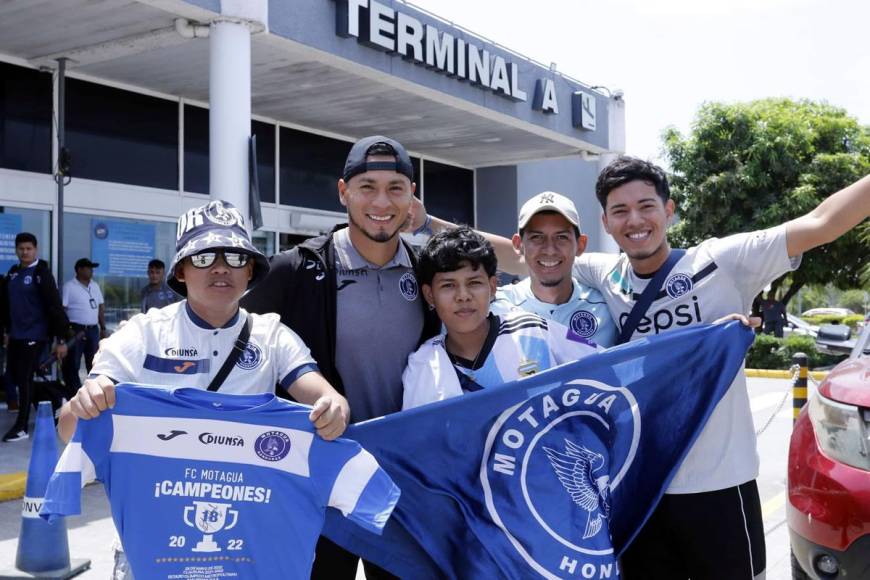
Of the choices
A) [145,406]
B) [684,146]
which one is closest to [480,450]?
[145,406]

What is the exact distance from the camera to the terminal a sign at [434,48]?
10805 mm

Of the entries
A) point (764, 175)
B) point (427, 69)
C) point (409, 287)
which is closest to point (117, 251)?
point (427, 69)

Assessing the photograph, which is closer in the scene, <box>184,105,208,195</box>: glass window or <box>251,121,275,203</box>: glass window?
<box>184,105,208,195</box>: glass window

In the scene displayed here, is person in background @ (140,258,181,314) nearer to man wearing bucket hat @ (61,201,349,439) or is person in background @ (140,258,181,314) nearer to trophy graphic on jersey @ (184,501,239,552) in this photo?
man wearing bucket hat @ (61,201,349,439)

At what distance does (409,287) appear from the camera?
10.7 ft

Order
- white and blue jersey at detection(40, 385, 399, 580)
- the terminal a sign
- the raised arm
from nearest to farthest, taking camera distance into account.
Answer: white and blue jersey at detection(40, 385, 399, 580) → the raised arm → the terminal a sign

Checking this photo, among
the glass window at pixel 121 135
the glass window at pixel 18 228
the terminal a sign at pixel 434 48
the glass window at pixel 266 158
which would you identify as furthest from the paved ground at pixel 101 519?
the terminal a sign at pixel 434 48

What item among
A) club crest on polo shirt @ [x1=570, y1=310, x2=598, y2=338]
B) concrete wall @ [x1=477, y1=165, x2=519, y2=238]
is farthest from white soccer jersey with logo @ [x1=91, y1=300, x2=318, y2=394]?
concrete wall @ [x1=477, y1=165, x2=519, y2=238]

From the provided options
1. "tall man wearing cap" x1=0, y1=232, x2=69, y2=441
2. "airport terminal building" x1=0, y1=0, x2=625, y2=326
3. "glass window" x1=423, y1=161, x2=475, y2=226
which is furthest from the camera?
"glass window" x1=423, y1=161, x2=475, y2=226

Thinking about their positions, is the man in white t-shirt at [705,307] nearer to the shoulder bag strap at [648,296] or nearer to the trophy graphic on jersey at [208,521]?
the shoulder bag strap at [648,296]

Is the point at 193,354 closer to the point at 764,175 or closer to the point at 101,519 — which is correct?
the point at 101,519

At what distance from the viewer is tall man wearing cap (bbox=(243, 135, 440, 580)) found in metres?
3.10

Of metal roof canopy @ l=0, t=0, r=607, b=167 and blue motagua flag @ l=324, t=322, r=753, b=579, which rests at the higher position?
metal roof canopy @ l=0, t=0, r=607, b=167

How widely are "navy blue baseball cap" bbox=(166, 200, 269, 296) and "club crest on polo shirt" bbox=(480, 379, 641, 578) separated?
1093 millimetres
